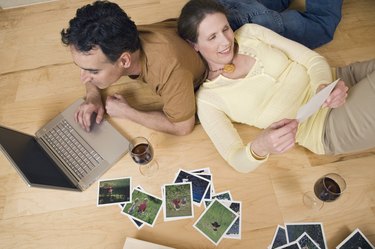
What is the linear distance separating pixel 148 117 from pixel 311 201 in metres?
0.86

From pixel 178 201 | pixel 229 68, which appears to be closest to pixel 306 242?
pixel 178 201

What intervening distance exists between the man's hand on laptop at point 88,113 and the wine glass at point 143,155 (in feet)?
0.92

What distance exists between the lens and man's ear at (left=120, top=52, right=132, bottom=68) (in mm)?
1247

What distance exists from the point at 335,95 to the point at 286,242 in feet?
2.09

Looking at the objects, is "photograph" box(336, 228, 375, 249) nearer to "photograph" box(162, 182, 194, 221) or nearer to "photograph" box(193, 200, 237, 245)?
"photograph" box(193, 200, 237, 245)

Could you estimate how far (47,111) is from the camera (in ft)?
5.52

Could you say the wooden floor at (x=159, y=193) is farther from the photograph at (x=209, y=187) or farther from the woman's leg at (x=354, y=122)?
the woman's leg at (x=354, y=122)

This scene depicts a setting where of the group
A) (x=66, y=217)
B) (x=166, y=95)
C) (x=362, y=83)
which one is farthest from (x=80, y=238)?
(x=362, y=83)

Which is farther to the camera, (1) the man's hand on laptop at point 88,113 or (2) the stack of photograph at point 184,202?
(1) the man's hand on laptop at point 88,113

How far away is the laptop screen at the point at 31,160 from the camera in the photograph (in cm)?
117

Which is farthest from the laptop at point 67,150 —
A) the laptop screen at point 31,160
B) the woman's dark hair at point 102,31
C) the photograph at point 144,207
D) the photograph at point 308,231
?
the photograph at point 308,231

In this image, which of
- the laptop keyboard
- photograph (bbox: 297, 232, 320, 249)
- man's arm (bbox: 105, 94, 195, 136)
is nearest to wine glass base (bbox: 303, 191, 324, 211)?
photograph (bbox: 297, 232, 320, 249)

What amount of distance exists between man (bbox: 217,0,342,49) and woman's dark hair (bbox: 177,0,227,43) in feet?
1.38

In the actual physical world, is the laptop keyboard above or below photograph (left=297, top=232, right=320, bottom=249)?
above
